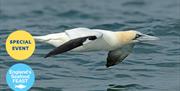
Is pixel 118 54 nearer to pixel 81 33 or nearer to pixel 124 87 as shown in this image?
pixel 124 87

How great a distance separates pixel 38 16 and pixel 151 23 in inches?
250

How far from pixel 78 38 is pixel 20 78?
185 centimetres

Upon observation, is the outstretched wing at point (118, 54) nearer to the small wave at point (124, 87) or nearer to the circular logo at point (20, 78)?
the small wave at point (124, 87)

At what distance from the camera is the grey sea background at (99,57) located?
627 inches

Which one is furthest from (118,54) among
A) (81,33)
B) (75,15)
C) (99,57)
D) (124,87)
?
(75,15)

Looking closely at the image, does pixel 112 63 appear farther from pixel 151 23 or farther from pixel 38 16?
pixel 38 16

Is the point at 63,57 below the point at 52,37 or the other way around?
below

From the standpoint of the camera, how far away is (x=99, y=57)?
745 inches

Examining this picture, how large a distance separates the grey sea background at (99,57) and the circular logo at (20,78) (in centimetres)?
193

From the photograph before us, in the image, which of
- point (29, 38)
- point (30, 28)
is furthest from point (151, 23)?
point (29, 38)

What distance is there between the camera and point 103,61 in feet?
60.3

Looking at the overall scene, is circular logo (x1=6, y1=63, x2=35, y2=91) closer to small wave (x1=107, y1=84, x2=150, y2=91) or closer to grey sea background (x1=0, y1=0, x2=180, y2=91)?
grey sea background (x1=0, y1=0, x2=180, y2=91)

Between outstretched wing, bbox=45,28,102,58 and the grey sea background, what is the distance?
4.21ft

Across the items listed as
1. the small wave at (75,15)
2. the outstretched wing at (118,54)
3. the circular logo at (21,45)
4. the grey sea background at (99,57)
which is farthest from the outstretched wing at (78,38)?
the small wave at (75,15)
